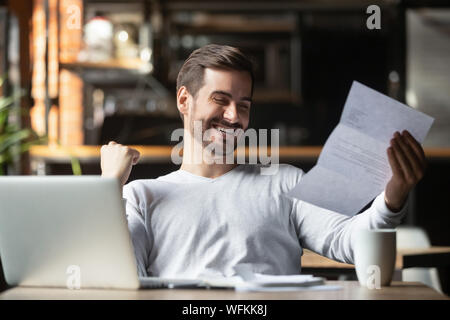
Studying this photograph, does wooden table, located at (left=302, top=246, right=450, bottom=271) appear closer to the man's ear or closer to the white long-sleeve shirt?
the white long-sleeve shirt

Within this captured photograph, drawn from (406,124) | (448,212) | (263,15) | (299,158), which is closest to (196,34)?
(263,15)

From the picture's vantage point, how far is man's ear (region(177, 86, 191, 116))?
1.55 m

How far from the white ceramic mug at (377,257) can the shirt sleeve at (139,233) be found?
44cm

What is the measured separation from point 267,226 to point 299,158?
2.16 meters

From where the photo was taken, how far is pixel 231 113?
1.49 metres

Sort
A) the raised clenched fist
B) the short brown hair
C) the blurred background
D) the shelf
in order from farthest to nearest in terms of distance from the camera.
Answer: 1. the blurred background
2. the shelf
3. the short brown hair
4. the raised clenched fist

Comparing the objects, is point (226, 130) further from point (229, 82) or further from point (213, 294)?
point (213, 294)

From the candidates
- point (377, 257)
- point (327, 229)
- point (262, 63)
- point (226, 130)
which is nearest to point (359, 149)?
point (377, 257)

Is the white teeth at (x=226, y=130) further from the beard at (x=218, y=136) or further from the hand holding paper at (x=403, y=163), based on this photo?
the hand holding paper at (x=403, y=163)

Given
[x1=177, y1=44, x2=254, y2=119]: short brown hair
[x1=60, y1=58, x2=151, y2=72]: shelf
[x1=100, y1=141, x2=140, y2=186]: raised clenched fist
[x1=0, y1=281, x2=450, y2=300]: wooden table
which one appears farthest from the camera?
[x1=60, y1=58, x2=151, y2=72]: shelf

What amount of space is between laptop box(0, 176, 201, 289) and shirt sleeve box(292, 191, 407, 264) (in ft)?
1.27

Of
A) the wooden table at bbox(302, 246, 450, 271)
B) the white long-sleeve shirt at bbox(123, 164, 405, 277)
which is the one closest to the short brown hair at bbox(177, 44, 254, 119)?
the white long-sleeve shirt at bbox(123, 164, 405, 277)

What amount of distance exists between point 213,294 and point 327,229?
0.45 m

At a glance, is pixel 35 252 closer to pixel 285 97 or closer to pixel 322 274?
pixel 322 274
